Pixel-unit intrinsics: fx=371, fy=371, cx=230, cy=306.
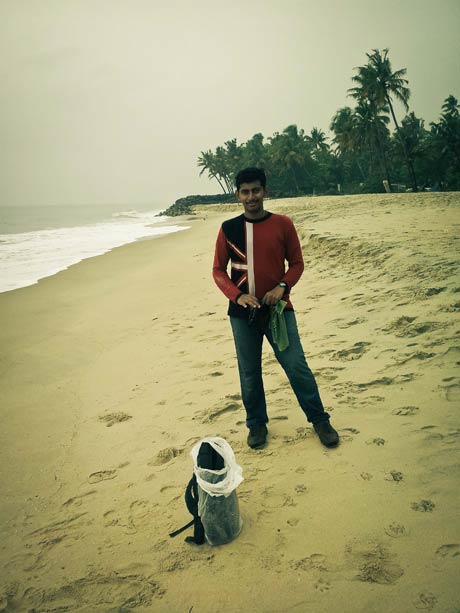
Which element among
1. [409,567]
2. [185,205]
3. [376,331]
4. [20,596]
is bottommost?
[20,596]

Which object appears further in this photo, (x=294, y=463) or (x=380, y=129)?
(x=380, y=129)

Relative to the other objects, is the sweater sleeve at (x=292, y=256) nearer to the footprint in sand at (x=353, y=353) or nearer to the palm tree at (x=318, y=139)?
the footprint in sand at (x=353, y=353)

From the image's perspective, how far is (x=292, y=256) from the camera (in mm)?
2678

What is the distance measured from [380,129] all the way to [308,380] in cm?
3754

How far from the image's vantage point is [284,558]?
1.86 m

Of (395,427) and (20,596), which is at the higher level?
(395,427)

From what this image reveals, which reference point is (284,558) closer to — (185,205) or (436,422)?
(436,422)

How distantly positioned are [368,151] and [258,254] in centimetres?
4588

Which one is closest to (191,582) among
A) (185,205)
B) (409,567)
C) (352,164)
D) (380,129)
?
(409,567)

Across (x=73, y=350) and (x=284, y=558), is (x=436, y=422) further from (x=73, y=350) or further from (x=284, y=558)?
(x=73, y=350)

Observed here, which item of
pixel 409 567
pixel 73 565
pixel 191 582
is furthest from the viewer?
pixel 73 565

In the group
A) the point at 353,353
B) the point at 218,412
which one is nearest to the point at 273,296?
the point at 218,412

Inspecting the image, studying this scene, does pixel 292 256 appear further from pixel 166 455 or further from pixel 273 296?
pixel 166 455

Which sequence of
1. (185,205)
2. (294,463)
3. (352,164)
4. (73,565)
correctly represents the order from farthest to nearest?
(185,205) → (352,164) → (294,463) → (73,565)
